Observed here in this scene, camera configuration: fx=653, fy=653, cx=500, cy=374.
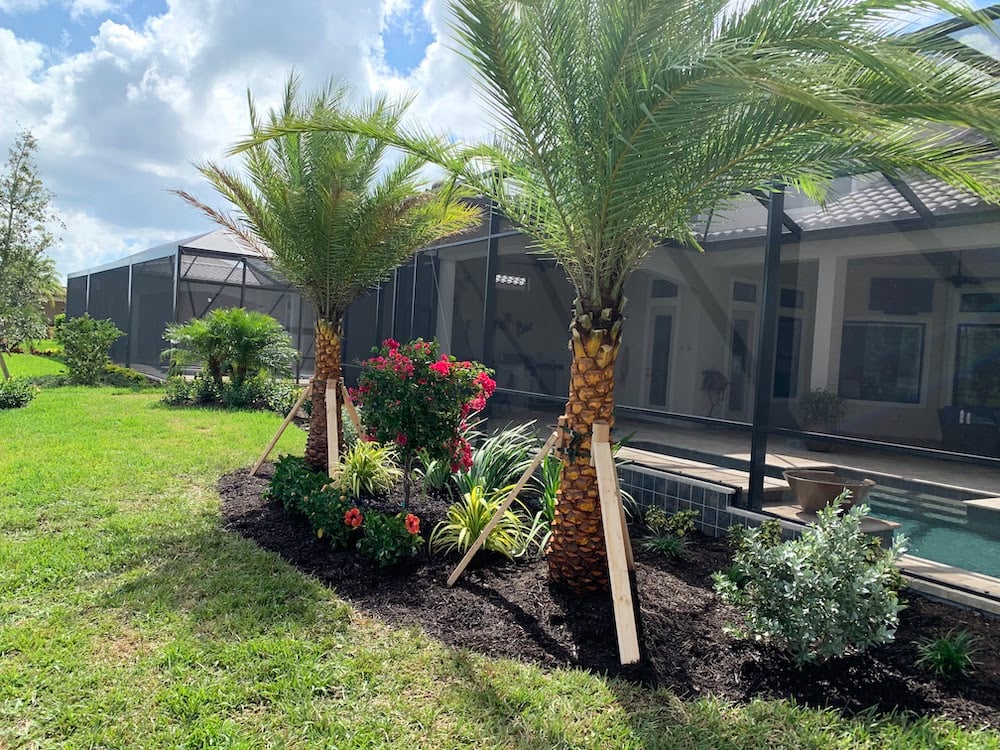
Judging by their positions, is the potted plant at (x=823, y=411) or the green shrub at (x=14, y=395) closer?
the potted plant at (x=823, y=411)

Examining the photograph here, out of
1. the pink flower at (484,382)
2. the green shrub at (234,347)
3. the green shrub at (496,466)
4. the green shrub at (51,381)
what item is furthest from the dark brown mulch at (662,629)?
the green shrub at (51,381)

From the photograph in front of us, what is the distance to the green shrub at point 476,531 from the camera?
4.40 meters

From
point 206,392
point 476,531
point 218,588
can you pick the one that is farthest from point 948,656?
point 206,392

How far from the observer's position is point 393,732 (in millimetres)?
2477

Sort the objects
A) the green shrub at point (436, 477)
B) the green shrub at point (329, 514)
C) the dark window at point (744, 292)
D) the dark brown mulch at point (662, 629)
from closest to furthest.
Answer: the dark brown mulch at point (662, 629) < the green shrub at point (329, 514) < the green shrub at point (436, 477) < the dark window at point (744, 292)

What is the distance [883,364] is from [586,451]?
23.1ft

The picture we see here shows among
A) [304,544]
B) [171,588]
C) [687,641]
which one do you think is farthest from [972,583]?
[171,588]

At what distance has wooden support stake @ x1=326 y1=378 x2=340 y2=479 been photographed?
17.5 feet

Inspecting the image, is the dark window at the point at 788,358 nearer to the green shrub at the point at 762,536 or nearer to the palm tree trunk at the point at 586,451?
the green shrub at the point at 762,536

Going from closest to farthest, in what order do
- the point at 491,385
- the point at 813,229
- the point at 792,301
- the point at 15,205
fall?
the point at 491,385
the point at 813,229
the point at 792,301
the point at 15,205

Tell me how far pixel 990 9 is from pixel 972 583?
329 centimetres

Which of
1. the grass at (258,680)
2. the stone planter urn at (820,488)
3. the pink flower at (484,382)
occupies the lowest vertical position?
the grass at (258,680)

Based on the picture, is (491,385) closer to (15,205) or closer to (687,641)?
(687,641)

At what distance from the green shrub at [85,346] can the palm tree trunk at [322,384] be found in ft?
33.9
